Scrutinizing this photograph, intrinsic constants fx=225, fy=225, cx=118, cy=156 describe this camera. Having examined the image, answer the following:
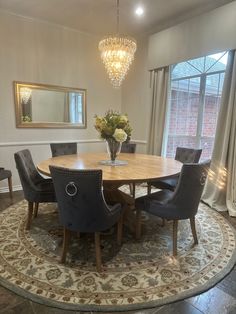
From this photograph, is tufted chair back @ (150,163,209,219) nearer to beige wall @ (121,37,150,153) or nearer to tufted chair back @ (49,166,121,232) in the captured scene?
tufted chair back @ (49,166,121,232)

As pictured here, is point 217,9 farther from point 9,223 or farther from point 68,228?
point 9,223

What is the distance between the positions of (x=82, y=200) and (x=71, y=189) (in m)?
0.12

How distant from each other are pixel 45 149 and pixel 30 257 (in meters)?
2.55

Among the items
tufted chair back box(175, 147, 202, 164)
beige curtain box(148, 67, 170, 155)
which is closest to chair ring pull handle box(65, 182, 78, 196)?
tufted chair back box(175, 147, 202, 164)

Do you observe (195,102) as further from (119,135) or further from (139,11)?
(119,135)

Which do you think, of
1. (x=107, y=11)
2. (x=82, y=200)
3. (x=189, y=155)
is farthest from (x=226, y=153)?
(x=107, y=11)

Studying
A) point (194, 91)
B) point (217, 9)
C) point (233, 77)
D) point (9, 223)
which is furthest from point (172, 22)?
point (9, 223)

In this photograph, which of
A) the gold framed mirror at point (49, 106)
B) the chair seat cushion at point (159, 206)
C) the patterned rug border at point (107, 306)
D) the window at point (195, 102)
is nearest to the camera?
the patterned rug border at point (107, 306)

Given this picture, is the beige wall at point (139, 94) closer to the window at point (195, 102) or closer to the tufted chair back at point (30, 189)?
the window at point (195, 102)

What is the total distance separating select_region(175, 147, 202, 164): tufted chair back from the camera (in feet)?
10.1

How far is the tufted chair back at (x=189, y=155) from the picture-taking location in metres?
3.09

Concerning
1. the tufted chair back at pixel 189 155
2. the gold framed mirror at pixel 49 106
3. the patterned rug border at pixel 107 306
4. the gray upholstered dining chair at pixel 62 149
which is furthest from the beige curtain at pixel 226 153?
the gold framed mirror at pixel 49 106

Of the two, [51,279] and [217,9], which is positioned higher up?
[217,9]

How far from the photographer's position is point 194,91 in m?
3.90
